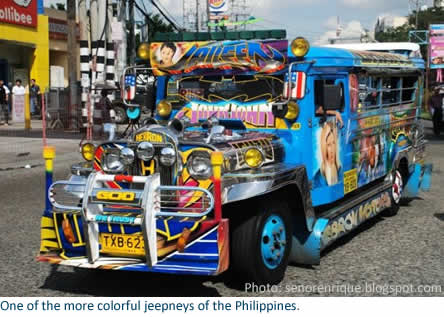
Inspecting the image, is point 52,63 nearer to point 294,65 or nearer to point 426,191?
point 426,191

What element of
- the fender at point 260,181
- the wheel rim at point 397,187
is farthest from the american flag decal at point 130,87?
the wheel rim at point 397,187

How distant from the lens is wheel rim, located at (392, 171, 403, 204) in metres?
9.14

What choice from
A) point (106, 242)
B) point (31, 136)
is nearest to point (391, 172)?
point (106, 242)

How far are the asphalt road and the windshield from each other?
5.80 feet

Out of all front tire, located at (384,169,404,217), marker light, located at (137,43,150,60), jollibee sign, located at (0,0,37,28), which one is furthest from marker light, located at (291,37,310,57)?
jollibee sign, located at (0,0,37,28)

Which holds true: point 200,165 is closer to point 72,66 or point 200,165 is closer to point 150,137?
point 150,137

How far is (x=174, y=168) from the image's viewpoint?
5.51m

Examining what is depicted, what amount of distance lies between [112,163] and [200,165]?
82cm

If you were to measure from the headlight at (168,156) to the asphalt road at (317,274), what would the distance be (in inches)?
45.3

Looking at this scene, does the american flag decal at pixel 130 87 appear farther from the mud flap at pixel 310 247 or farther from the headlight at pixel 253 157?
the mud flap at pixel 310 247

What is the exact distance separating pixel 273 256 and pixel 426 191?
652 cm

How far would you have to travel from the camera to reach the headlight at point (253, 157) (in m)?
5.61

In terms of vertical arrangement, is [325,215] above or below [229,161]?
below

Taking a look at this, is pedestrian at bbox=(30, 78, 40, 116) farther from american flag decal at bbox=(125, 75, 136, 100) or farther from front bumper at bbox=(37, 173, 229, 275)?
front bumper at bbox=(37, 173, 229, 275)
